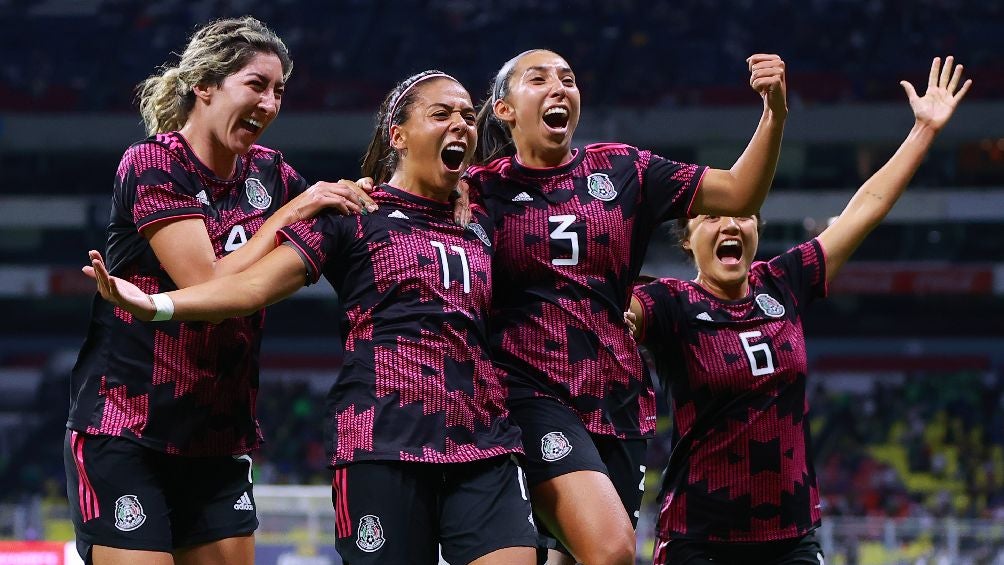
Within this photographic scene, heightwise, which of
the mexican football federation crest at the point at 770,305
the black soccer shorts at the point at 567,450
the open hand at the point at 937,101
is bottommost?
the black soccer shorts at the point at 567,450

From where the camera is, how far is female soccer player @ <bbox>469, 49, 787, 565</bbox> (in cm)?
380

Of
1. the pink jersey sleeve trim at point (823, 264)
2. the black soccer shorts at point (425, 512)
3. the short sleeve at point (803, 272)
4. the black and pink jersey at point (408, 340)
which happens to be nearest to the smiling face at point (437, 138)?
the black and pink jersey at point (408, 340)

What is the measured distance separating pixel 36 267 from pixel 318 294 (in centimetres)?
560

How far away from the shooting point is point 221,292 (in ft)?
11.4

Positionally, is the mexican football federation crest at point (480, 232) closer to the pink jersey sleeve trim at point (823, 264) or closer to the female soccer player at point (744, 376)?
the female soccer player at point (744, 376)

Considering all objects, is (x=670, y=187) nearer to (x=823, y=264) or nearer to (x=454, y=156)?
(x=454, y=156)

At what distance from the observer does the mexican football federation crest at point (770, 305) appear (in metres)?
4.67

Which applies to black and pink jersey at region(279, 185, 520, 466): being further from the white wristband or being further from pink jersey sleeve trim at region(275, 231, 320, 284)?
the white wristband

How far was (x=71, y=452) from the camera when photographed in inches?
153

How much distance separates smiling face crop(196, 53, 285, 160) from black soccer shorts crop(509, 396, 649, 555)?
121 centimetres

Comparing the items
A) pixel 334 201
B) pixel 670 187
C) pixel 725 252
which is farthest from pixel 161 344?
pixel 725 252

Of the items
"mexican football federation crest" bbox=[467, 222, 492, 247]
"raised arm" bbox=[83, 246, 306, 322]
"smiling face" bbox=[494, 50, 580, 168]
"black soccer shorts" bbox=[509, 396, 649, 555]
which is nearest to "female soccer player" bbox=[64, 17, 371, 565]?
"raised arm" bbox=[83, 246, 306, 322]

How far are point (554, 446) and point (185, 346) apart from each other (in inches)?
46.8

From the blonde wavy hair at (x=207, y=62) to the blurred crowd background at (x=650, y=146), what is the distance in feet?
54.6
